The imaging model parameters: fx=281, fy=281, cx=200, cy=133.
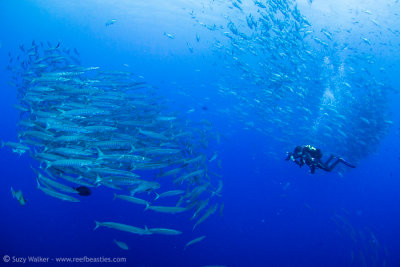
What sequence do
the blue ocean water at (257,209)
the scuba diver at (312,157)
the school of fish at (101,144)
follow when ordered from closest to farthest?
the school of fish at (101,144)
the scuba diver at (312,157)
the blue ocean water at (257,209)

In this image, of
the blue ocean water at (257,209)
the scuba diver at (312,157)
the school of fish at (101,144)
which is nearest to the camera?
the school of fish at (101,144)

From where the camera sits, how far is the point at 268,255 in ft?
42.1

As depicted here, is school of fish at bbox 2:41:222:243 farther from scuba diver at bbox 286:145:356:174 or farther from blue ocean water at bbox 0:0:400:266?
blue ocean water at bbox 0:0:400:266

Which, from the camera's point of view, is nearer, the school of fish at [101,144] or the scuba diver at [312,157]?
the school of fish at [101,144]

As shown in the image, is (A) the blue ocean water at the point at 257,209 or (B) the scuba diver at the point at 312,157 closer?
(B) the scuba diver at the point at 312,157

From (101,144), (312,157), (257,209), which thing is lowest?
(257,209)

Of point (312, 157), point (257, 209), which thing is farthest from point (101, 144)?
point (257, 209)

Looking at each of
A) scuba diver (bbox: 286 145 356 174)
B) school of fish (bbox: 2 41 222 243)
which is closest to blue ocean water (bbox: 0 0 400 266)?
school of fish (bbox: 2 41 222 243)

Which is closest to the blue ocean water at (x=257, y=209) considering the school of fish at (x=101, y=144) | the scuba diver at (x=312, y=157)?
the school of fish at (x=101, y=144)

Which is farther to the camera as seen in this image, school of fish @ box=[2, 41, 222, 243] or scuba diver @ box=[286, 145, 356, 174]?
scuba diver @ box=[286, 145, 356, 174]

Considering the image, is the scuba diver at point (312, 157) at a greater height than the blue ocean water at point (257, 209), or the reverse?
the scuba diver at point (312, 157)

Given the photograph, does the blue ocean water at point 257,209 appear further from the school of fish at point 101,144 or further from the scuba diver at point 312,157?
the scuba diver at point 312,157

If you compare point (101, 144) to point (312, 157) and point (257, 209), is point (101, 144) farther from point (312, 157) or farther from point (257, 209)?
point (257, 209)

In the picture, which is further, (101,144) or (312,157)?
(312,157)
